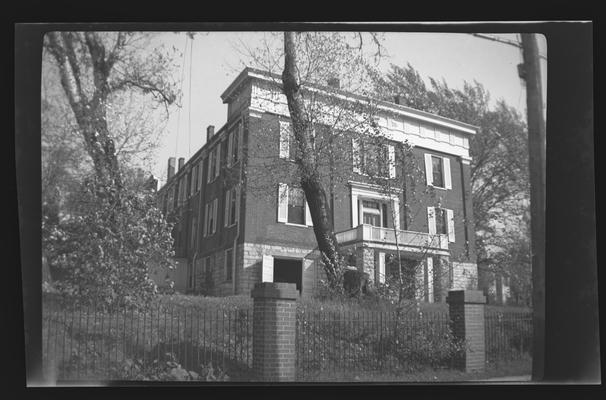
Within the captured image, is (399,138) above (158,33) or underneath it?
underneath

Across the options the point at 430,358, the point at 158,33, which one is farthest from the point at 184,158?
the point at 430,358

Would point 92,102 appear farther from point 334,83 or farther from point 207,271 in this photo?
point 334,83

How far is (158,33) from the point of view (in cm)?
794

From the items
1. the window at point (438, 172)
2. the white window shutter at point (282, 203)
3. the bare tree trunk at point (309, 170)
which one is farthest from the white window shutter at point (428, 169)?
the white window shutter at point (282, 203)

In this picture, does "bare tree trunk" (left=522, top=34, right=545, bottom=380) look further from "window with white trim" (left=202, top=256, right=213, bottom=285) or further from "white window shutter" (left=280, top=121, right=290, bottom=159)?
"window with white trim" (left=202, top=256, right=213, bottom=285)

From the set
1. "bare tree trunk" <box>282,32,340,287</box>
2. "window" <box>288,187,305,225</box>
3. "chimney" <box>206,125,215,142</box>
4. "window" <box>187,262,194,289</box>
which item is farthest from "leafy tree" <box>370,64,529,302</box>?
"window" <box>187,262,194,289</box>

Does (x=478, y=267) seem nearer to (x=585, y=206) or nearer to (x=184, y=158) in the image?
(x=585, y=206)

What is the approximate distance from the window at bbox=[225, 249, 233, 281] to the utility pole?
150 inches

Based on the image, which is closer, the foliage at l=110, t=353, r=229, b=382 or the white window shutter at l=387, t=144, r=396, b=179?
the foliage at l=110, t=353, r=229, b=382

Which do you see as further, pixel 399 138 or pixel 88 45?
pixel 399 138

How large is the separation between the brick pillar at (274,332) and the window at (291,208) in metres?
1.03

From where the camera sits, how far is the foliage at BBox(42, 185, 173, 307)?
753 cm

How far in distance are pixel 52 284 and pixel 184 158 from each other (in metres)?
2.22

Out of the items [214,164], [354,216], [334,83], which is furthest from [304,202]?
[334,83]
